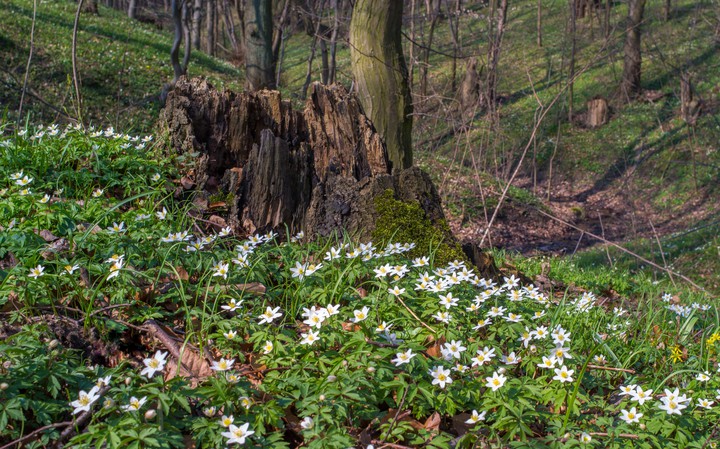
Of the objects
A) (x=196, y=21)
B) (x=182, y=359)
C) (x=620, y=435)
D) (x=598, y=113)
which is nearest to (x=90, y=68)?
(x=182, y=359)

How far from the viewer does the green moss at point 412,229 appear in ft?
13.7

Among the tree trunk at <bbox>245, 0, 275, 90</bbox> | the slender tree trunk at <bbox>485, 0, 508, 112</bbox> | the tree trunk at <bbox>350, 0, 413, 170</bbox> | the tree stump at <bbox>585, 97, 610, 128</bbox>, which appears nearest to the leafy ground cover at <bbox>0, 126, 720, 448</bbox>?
the tree trunk at <bbox>350, 0, 413, 170</bbox>

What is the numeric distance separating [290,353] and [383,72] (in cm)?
535

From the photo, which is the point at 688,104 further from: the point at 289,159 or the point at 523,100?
the point at 289,159

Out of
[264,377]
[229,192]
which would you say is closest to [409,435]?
[264,377]

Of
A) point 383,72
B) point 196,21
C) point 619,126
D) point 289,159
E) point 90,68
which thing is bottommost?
point 619,126

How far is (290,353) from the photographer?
8.39ft

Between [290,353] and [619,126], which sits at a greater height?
[619,126]

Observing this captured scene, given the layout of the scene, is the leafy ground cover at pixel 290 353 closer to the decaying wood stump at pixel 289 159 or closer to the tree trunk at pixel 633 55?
the decaying wood stump at pixel 289 159

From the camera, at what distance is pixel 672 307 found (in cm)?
388

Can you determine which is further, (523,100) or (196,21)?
(196,21)

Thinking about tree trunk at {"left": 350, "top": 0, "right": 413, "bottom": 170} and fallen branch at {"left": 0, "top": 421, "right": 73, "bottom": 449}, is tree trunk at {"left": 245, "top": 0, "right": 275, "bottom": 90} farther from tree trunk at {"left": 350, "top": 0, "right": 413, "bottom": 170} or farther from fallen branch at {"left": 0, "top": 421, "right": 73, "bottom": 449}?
fallen branch at {"left": 0, "top": 421, "right": 73, "bottom": 449}

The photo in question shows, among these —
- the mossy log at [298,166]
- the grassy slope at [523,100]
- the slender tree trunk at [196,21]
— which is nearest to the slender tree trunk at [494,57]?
the grassy slope at [523,100]

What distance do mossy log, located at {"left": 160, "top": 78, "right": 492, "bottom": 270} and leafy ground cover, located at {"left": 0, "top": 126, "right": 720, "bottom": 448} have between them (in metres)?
0.64
